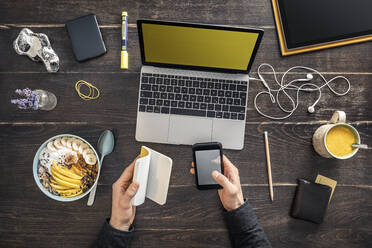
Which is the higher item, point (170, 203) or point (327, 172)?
point (327, 172)

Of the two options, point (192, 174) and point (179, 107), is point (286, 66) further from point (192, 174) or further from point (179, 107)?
point (192, 174)

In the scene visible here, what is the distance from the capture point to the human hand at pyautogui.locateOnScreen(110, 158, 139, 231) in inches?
34.4

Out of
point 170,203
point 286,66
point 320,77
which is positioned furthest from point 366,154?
point 170,203

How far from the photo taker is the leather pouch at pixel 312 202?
94 centimetres

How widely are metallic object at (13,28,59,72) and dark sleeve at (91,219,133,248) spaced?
0.64 m

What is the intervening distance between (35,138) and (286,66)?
3.39 ft

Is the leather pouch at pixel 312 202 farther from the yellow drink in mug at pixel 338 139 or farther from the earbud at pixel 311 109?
the earbud at pixel 311 109

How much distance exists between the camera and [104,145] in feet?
3.11

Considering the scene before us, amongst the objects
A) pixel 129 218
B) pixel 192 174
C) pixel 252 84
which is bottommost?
pixel 129 218

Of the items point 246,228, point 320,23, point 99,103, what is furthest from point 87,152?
point 320,23

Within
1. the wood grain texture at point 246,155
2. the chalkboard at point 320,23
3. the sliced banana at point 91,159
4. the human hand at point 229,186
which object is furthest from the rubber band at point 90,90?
the chalkboard at point 320,23

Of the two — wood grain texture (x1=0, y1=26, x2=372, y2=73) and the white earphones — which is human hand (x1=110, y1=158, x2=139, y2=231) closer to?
wood grain texture (x1=0, y1=26, x2=372, y2=73)

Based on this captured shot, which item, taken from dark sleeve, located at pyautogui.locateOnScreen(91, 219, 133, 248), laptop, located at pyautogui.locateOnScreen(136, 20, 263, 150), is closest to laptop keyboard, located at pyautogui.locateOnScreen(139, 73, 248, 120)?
laptop, located at pyautogui.locateOnScreen(136, 20, 263, 150)

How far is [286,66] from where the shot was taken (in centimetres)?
101
